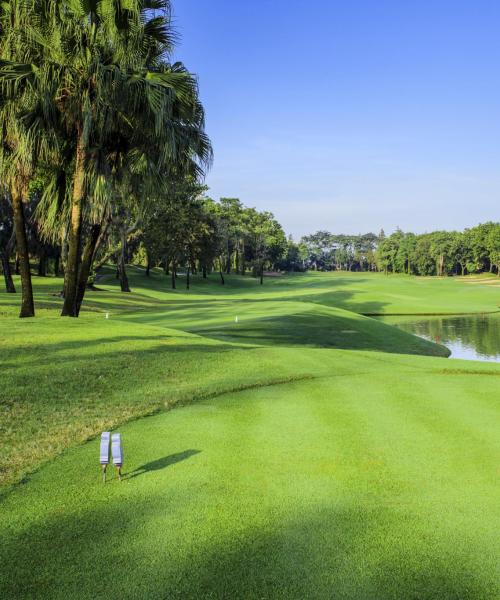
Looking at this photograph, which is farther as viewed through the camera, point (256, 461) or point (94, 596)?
point (256, 461)

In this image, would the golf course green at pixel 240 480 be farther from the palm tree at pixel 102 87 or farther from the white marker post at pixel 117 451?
the palm tree at pixel 102 87

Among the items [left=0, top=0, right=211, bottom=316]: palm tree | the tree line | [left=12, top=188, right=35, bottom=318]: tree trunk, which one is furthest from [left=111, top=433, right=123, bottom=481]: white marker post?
the tree line

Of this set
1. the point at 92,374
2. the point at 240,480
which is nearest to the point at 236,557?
the point at 240,480

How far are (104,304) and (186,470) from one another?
34.4m

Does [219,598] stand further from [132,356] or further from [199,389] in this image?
[132,356]

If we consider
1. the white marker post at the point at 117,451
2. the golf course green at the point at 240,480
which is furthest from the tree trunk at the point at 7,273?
the white marker post at the point at 117,451

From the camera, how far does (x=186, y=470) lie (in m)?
6.88

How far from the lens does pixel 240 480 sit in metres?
6.61

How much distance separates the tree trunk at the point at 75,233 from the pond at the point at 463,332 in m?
22.9

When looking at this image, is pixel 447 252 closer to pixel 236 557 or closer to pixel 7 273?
pixel 7 273

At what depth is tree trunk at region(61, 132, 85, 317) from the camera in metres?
18.0

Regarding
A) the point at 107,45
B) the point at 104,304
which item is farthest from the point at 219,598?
the point at 104,304

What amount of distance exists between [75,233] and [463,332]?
34962 millimetres

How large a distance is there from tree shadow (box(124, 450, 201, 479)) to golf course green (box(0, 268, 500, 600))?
0.12 ft
